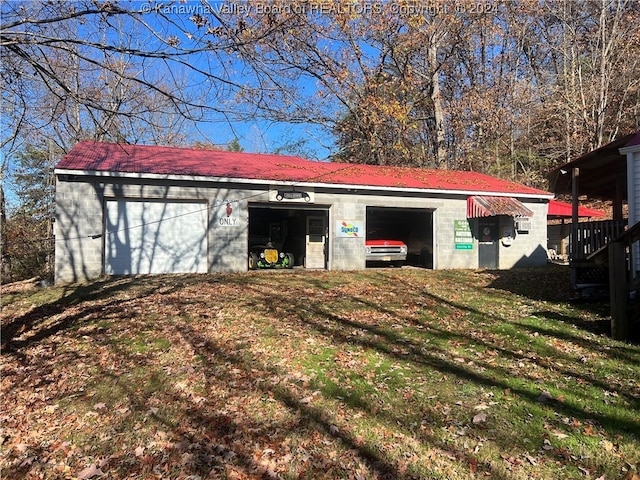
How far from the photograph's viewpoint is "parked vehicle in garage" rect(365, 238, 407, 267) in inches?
654

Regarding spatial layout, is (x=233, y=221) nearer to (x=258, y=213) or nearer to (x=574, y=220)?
(x=258, y=213)

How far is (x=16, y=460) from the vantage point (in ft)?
12.4

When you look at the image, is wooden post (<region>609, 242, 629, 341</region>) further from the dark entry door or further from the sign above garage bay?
the dark entry door

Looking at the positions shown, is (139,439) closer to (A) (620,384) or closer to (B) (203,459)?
(B) (203,459)

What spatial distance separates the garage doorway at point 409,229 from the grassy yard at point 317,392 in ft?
28.4

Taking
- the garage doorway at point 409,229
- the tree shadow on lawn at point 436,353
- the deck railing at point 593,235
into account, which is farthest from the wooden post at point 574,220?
the garage doorway at point 409,229

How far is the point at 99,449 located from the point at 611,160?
11.3 m

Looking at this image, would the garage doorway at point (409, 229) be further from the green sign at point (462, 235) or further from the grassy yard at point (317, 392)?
the grassy yard at point (317, 392)

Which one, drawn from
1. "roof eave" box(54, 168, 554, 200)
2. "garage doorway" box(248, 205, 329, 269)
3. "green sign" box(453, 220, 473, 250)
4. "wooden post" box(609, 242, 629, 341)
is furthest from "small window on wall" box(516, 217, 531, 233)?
"wooden post" box(609, 242, 629, 341)

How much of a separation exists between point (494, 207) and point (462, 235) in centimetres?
158

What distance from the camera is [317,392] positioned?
4.80 m

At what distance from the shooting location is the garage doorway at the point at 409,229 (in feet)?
57.0

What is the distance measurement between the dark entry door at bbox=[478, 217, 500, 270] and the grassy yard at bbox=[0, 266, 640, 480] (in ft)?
27.6

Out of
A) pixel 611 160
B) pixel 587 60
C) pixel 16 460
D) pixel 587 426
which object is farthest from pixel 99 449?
pixel 587 60
